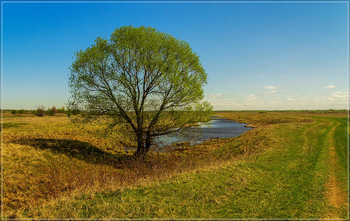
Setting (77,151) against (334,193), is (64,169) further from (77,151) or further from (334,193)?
(334,193)

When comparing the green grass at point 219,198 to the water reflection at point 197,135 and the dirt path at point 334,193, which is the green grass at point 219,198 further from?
the water reflection at point 197,135

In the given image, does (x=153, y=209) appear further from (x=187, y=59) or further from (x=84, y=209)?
(x=187, y=59)

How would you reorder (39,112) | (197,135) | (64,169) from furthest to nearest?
1. (39,112)
2. (197,135)
3. (64,169)

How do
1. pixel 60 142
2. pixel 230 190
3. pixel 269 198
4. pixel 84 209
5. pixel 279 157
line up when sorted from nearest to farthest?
pixel 84 209
pixel 269 198
pixel 230 190
pixel 279 157
pixel 60 142

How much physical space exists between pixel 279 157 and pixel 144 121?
44.4ft

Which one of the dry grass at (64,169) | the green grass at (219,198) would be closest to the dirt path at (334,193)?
the green grass at (219,198)

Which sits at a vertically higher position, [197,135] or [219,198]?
[197,135]

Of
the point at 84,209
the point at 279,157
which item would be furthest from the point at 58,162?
the point at 279,157

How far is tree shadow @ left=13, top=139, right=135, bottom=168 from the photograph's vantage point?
68.0 ft

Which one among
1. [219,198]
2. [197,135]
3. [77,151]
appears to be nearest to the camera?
[219,198]

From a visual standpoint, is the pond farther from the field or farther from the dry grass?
the field

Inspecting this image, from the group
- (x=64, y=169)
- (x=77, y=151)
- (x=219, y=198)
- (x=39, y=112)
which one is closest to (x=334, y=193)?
(x=219, y=198)

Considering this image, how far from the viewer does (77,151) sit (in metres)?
22.1

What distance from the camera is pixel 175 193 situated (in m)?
9.27
